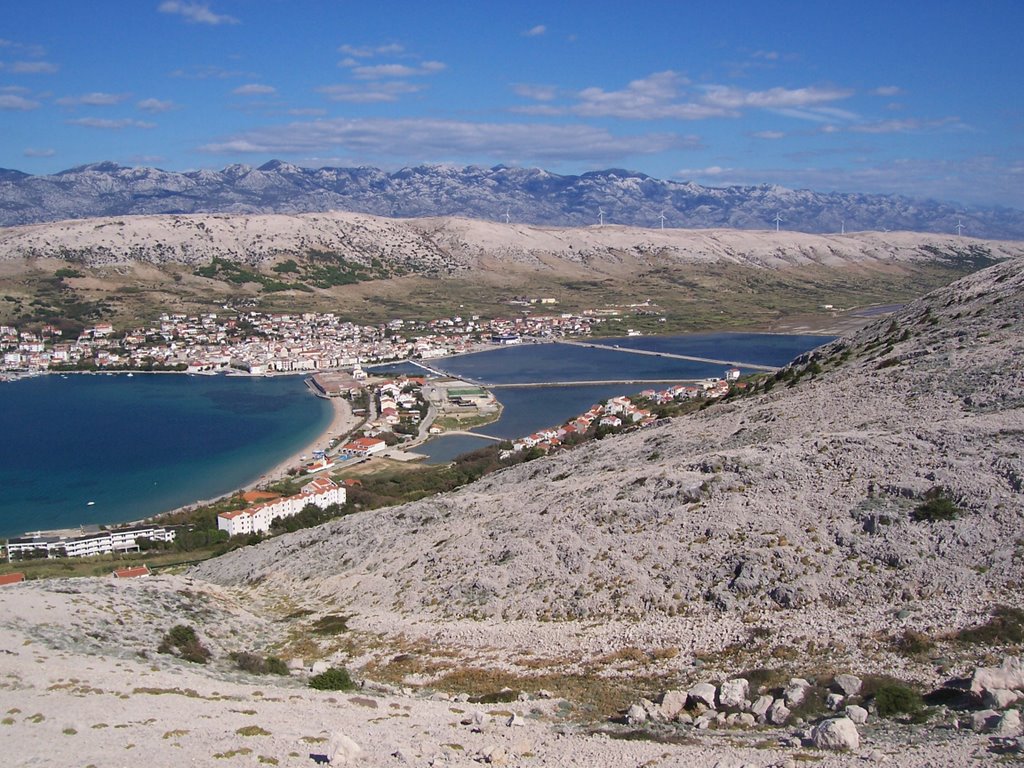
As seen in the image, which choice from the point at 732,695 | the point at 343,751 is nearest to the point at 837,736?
the point at 732,695

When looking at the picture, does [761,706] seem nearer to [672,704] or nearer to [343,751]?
[672,704]

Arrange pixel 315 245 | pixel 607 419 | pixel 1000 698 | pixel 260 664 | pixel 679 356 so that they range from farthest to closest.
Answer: pixel 315 245
pixel 679 356
pixel 607 419
pixel 260 664
pixel 1000 698

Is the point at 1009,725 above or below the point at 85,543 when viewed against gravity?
above

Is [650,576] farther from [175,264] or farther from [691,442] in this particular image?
[175,264]

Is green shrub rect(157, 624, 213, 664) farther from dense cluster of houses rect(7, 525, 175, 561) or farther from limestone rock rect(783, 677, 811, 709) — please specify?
dense cluster of houses rect(7, 525, 175, 561)

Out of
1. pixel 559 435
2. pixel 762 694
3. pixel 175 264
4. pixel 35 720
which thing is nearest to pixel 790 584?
pixel 762 694

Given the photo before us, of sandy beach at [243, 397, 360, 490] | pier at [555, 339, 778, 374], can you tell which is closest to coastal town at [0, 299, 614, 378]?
pier at [555, 339, 778, 374]

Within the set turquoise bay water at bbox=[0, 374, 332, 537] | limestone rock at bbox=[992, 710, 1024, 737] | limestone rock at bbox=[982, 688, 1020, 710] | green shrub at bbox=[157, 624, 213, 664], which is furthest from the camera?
turquoise bay water at bbox=[0, 374, 332, 537]
